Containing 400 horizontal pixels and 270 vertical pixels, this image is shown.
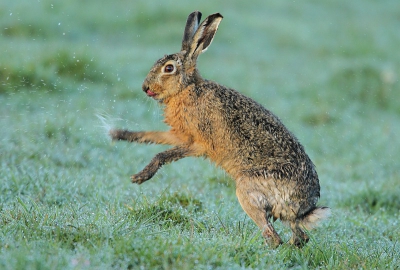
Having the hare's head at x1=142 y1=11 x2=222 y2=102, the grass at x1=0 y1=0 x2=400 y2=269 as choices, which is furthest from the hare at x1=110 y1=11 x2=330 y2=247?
the grass at x1=0 y1=0 x2=400 y2=269

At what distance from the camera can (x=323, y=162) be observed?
836cm

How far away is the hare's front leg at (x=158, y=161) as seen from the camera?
15.9 ft

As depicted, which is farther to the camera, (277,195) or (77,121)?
(77,121)

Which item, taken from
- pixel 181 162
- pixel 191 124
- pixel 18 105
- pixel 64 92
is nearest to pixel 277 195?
pixel 191 124

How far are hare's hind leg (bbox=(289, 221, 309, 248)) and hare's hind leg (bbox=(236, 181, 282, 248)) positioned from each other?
0.71 ft

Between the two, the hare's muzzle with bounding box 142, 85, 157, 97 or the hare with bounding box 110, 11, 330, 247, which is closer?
the hare with bounding box 110, 11, 330, 247

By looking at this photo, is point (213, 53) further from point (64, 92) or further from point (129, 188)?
point (129, 188)

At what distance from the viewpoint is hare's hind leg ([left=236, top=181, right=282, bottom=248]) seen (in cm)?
453

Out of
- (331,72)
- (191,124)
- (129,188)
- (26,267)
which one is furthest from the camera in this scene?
(331,72)

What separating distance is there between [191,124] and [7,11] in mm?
9525

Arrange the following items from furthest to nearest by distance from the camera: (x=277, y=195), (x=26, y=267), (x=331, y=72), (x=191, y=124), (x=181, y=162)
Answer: (x=331, y=72) → (x=181, y=162) → (x=191, y=124) → (x=277, y=195) → (x=26, y=267)

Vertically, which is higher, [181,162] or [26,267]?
[26,267]

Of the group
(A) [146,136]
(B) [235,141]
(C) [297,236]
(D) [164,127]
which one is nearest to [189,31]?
(A) [146,136]

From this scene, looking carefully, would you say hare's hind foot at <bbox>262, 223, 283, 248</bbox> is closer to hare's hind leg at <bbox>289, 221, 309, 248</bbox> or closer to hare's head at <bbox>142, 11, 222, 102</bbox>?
hare's hind leg at <bbox>289, 221, 309, 248</bbox>
